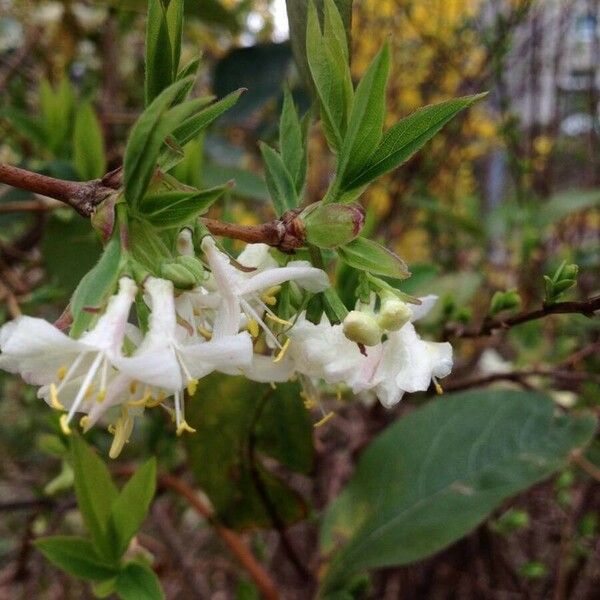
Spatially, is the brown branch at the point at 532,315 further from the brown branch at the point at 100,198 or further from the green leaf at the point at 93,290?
the green leaf at the point at 93,290

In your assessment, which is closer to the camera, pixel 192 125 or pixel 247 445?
pixel 192 125

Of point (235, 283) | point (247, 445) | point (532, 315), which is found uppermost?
point (235, 283)

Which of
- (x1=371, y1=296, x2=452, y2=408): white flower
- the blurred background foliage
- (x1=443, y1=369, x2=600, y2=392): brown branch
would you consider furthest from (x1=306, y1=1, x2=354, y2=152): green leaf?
(x1=443, y1=369, x2=600, y2=392): brown branch

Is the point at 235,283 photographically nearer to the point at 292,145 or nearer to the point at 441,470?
the point at 292,145

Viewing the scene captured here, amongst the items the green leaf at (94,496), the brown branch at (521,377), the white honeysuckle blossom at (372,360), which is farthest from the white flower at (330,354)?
the brown branch at (521,377)

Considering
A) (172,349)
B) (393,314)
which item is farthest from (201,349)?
(393,314)

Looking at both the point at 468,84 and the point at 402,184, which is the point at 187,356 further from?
the point at 468,84

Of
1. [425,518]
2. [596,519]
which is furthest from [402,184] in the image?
[425,518]
